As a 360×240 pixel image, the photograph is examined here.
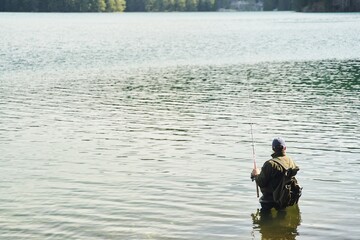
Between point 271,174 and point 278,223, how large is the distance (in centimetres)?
147

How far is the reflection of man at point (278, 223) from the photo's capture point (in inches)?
630

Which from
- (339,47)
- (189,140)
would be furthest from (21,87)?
(339,47)

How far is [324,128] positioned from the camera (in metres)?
30.8

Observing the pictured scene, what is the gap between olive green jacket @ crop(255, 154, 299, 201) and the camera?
1617 centimetres

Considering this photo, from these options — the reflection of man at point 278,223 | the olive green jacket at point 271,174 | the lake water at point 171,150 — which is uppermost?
the olive green jacket at point 271,174

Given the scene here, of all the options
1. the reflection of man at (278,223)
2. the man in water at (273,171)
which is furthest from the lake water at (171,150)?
the man in water at (273,171)

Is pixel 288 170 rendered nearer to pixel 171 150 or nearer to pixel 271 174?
pixel 271 174

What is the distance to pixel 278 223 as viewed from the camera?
16.8 meters

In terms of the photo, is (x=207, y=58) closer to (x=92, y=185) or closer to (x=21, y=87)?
(x=21, y=87)

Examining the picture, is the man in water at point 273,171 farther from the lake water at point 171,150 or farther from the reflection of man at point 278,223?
the lake water at point 171,150

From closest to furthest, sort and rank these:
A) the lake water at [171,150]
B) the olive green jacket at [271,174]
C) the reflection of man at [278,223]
→ the reflection of man at [278,223] → the olive green jacket at [271,174] → the lake water at [171,150]

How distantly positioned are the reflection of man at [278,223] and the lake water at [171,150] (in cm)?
5

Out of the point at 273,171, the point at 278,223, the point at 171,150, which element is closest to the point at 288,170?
the point at 273,171

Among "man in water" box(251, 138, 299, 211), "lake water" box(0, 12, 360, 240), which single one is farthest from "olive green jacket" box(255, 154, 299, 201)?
"lake water" box(0, 12, 360, 240)
